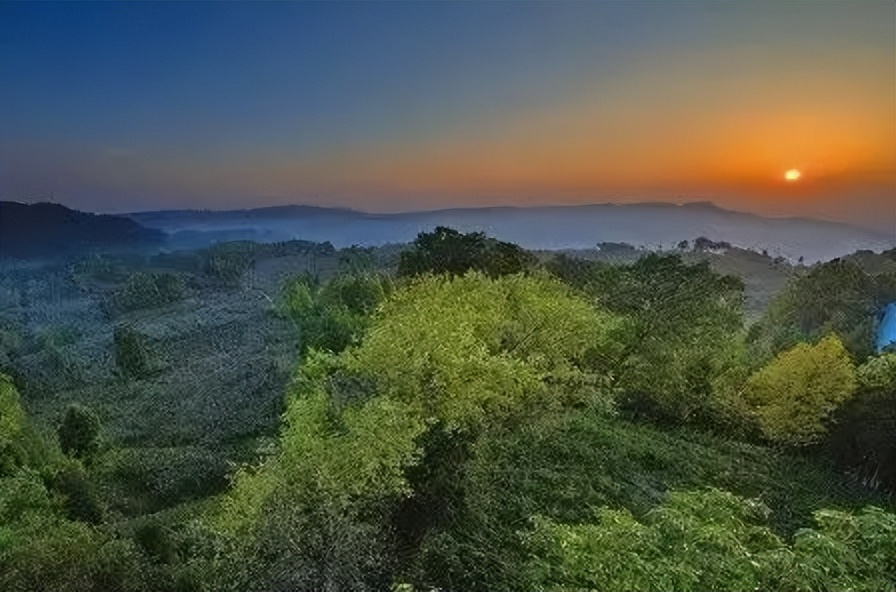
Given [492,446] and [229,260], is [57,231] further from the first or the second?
[492,446]

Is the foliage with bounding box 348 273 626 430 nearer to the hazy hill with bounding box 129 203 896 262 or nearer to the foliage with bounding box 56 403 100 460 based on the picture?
the hazy hill with bounding box 129 203 896 262

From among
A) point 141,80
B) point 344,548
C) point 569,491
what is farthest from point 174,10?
point 569,491

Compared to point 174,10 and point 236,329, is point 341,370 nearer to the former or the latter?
point 236,329

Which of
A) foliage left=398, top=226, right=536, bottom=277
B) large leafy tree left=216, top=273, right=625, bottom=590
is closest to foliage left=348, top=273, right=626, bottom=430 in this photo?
large leafy tree left=216, top=273, right=625, bottom=590

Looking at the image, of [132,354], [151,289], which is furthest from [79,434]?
[151,289]

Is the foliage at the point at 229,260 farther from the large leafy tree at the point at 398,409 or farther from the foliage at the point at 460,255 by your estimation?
the foliage at the point at 460,255

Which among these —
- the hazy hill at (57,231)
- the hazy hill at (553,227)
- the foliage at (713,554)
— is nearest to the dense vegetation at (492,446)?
the foliage at (713,554)
